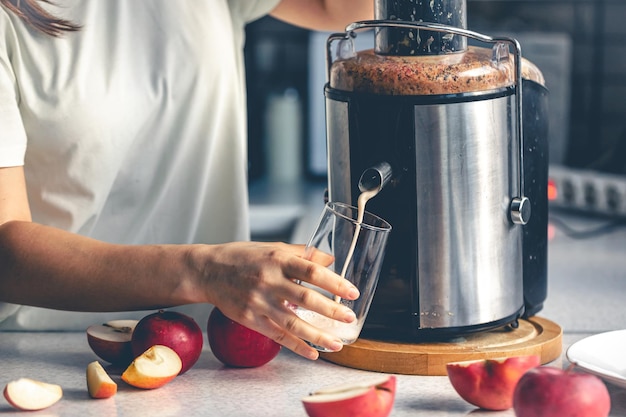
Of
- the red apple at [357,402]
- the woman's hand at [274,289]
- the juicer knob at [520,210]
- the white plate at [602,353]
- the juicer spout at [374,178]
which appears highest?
the juicer spout at [374,178]

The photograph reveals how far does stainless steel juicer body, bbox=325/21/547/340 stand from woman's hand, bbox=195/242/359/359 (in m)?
0.13

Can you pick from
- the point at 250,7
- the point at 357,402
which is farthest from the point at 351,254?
the point at 250,7

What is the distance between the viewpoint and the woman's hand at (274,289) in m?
0.93

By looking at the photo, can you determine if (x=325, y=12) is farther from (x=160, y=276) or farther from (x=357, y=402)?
(x=357, y=402)

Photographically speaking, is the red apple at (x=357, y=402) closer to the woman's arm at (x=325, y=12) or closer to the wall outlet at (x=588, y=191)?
the woman's arm at (x=325, y=12)

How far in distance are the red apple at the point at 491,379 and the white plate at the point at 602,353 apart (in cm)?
9

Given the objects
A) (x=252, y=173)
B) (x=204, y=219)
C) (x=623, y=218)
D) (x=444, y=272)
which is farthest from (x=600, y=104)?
(x=444, y=272)

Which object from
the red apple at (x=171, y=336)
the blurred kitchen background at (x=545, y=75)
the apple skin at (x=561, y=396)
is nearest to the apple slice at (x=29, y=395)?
the red apple at (x=171, y=336)

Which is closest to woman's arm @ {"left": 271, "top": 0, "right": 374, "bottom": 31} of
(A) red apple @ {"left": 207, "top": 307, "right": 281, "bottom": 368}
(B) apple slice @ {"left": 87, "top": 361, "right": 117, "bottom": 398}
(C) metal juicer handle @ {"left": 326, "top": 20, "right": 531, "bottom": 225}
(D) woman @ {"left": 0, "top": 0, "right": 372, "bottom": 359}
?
(D) woman @ {"left": 0, "top": 0, "right": 372, "bottom": 359}

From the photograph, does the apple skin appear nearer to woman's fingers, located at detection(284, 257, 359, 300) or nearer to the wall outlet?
woman's fingers, located at detection(284, 257, 359, 300)

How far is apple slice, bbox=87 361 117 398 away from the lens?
0.98 metres

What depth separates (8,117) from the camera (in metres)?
1.12

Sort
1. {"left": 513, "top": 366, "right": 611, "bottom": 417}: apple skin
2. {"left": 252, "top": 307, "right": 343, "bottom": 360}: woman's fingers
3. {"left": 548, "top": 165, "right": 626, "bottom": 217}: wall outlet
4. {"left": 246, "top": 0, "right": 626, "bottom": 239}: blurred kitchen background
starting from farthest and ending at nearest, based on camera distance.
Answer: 1. {"left": 246, "top": 0, "right": 626, "bottom": 239}: blurred kitchen background
2. {"left": 548, "top": 165, "right": 626, "bottom": 217}: wall outlet
3. {"left": 252, "top": 307, "right": 343, "bottom": 360}: woman's fingers
4. {"left": 513, "top": 366, "right": 611, "bottom": 417}: apple skin

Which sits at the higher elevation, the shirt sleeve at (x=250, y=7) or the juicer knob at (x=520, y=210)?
the shirt sleeve at (x=250, y=7)
